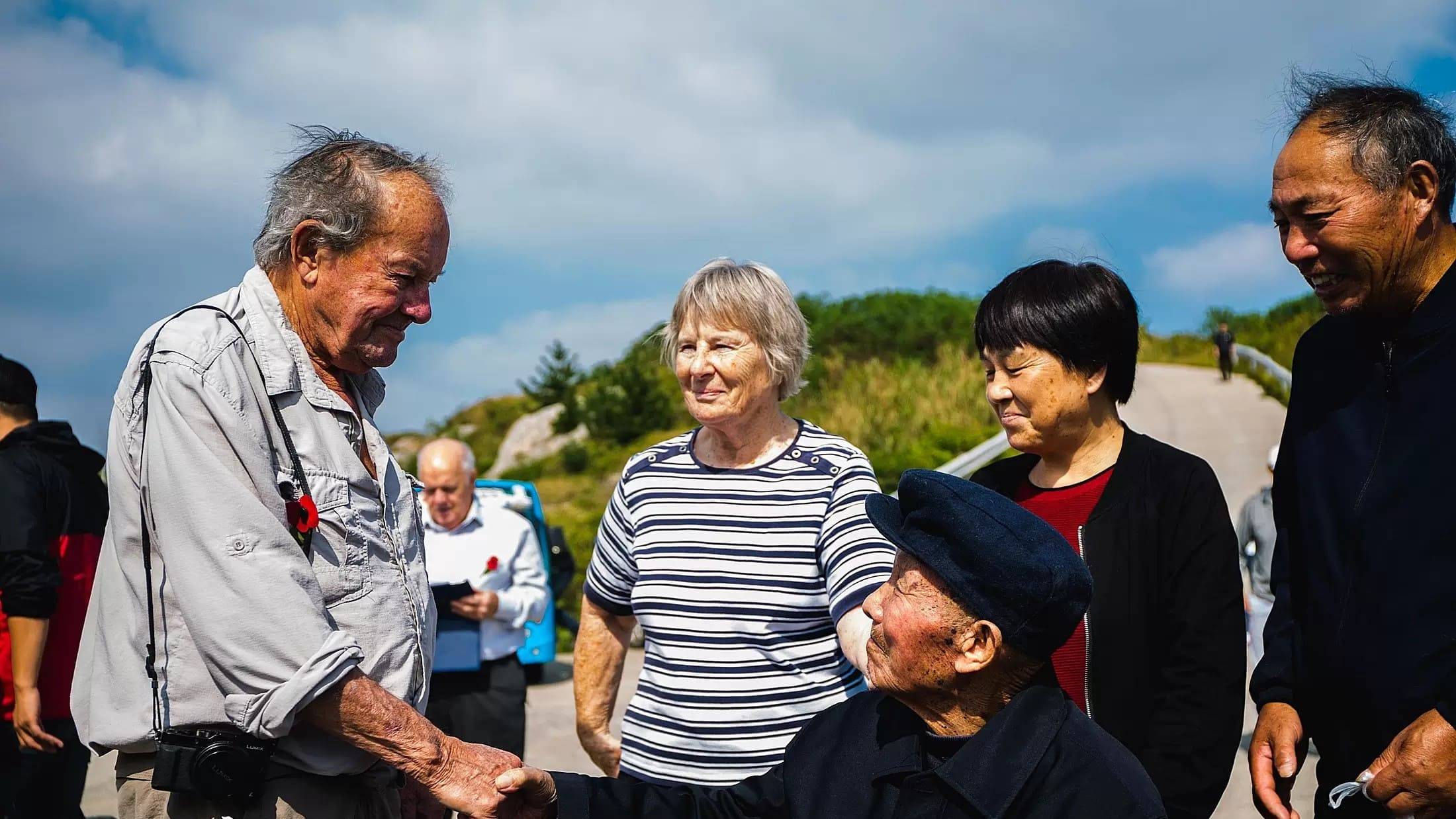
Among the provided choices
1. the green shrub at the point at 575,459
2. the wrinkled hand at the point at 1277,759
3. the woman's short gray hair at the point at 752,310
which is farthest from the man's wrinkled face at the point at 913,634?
the green shrub at the point at 575,459

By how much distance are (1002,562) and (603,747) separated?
6.96 ft

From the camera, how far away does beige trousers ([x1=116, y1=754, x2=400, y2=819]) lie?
2.42m

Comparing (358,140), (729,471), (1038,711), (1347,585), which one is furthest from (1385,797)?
(358,140)

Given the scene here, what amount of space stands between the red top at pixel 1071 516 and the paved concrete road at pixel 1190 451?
3954 millimetres

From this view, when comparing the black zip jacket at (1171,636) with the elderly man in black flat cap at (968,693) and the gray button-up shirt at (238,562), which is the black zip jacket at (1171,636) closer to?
the elderly man in black flat cap at (968,693)

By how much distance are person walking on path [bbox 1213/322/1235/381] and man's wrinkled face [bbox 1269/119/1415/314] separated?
1094 inches

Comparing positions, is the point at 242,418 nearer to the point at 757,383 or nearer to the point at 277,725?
the point at 277,725

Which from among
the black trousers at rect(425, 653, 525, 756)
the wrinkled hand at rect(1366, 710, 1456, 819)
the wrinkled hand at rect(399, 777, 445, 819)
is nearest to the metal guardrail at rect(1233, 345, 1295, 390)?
the black trousers at rect(425, 653, 525, 756)

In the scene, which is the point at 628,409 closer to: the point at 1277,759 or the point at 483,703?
the point at 483,703

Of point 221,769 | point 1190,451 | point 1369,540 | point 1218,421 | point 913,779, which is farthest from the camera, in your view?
point 1218,421

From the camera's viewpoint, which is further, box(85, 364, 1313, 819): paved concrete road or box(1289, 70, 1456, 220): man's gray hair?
box(85, 364, 1313, 819): paved concrete road

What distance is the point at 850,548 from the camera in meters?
3.24

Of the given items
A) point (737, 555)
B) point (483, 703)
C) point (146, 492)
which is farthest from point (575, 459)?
point (146, 492)

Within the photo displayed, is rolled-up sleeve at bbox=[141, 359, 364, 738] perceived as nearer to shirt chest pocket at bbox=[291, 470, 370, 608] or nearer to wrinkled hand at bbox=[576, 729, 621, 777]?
shirt chest pocket at bbox=[291, 470, 370, 608]
